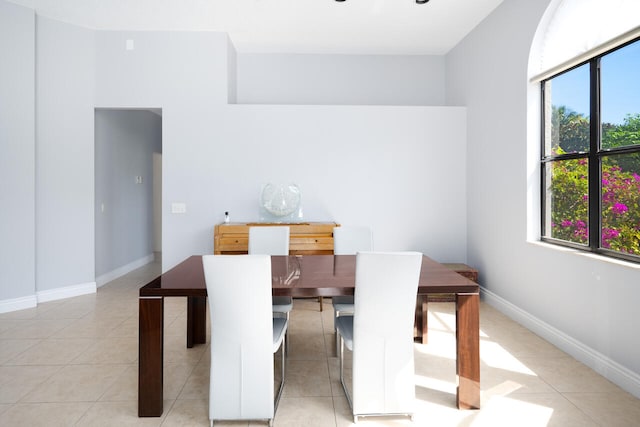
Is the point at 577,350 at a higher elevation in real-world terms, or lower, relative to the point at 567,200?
lower

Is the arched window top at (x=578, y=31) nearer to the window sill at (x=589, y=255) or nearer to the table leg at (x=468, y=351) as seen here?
the window sill at (x=589, y=255)

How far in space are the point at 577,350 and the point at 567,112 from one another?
5.92 ft

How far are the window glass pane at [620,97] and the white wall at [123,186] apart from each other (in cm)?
512

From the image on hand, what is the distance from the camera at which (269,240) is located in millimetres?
3402

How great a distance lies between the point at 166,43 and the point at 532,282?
4612mm

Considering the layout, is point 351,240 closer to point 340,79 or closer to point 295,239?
point 295,239

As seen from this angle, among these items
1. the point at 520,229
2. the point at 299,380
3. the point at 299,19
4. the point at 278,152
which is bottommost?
the point at 299,380

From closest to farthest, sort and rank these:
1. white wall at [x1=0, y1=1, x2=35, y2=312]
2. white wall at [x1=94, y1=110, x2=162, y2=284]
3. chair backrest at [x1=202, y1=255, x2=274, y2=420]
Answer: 1. chair backrest at [x1=202, y1=255, x2=274, y2=420]
2. white wall at [x1=0, y1=1, x2=35, y2=312]
3. white wall at [x1=94, y1=110, x2=162, y2=284]

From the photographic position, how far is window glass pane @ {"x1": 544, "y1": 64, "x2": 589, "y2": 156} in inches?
117

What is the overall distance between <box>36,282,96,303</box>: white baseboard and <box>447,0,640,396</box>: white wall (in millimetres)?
4497

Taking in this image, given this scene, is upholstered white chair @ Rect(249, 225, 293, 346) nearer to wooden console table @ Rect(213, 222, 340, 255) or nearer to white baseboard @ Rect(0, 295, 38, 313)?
wooden console table @ Rect(213, 222, 340, 255)

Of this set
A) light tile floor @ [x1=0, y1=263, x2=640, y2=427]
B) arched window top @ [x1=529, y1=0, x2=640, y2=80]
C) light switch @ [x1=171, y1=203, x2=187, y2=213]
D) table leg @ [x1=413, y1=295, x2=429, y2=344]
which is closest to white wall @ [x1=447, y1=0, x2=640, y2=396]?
arched window top @ [x1=529, y1=0, x2=640, y2=80]

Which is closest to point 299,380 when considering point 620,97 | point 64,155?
point 620,97

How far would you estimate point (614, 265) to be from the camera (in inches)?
99.1
